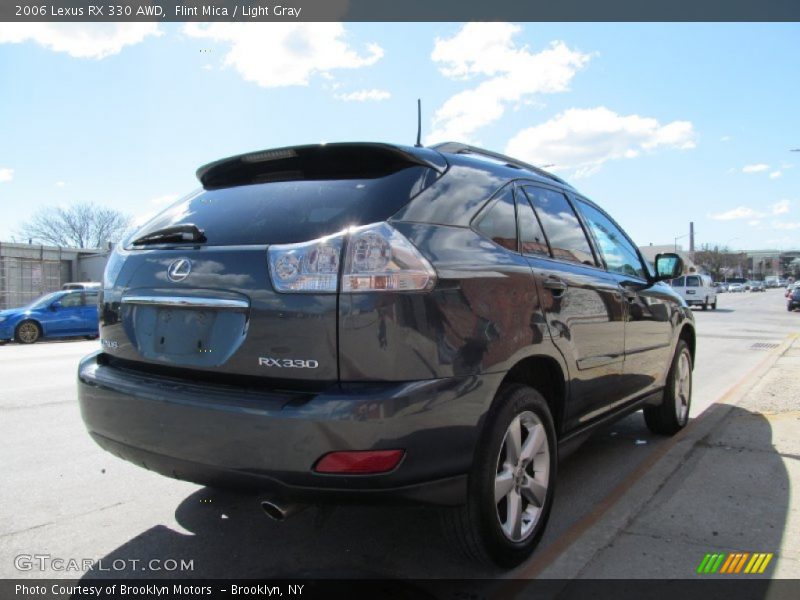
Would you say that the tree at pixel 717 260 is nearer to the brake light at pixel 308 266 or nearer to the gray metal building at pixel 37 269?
the gray metal building at pixel 37 269

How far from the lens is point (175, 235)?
2.66 meters

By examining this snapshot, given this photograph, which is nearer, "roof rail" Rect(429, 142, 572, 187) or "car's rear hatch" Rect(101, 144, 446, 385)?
"car's rear hatch" Rect(101, 144, 446, 385)

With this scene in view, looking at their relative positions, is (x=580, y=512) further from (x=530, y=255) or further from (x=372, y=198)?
(x=372, y=198)

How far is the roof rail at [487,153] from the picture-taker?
2.97 meters

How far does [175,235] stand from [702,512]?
324 cm

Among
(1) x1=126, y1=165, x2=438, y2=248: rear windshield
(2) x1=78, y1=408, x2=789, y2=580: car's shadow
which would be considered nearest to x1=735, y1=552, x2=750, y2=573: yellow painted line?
(2) x1=78, y1=408, x2=789, y2=580: car's shadow

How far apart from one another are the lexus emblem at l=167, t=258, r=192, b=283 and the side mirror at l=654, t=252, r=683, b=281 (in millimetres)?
3826

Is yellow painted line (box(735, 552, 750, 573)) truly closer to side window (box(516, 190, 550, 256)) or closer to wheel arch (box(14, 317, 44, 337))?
side window (box(516, 190, 550, 256))

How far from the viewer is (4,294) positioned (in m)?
29.8

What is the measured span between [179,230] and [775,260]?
609 feet

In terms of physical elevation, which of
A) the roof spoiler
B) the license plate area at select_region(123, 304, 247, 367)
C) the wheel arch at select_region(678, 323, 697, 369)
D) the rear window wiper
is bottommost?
the wheel arch at select_region(678, 323, 697, 369)

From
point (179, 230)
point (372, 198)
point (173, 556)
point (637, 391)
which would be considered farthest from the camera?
point (637, 391)

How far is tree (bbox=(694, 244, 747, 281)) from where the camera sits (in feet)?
378

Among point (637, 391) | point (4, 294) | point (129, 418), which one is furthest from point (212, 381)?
point (4, 294)
